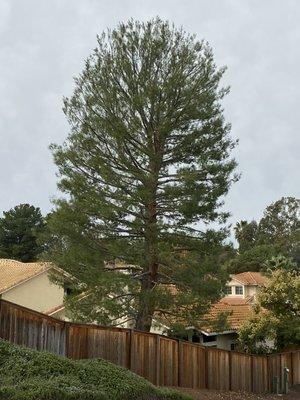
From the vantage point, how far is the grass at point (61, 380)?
7.77 m

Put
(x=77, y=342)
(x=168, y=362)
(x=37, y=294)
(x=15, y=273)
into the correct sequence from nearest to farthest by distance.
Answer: (x=77, y=342), (x=168, y=362), (x=37, y=294), (x=15, y=273)

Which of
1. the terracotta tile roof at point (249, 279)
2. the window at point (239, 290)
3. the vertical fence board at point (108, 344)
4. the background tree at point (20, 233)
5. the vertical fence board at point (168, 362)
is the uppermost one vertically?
the background tree at point (20, 233)

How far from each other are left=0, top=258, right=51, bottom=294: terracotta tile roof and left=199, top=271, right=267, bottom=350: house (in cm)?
1070

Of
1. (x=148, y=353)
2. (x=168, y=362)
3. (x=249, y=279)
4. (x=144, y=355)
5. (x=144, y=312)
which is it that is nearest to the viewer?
(x=144, y=355)

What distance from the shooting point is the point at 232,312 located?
20.0 metres

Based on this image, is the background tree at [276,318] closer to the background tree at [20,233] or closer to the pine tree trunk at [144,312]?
the pine tree trunk at [144,312]

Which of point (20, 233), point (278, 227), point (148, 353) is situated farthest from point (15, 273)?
point (278, 227)

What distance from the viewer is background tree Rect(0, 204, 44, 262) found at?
64.7 metres

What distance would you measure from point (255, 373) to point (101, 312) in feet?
23.5

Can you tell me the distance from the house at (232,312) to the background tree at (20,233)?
83.0 feet

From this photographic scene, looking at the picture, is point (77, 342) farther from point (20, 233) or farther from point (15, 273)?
point (20, 233)

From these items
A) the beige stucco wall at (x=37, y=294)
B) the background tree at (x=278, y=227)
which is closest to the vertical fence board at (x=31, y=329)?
the beige stucco wall at (x=37, y=294)

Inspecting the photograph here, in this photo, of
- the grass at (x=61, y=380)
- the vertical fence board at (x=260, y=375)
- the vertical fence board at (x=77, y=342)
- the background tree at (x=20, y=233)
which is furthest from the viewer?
the background tree at (x=20, y=233)

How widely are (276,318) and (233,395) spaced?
8.05m
